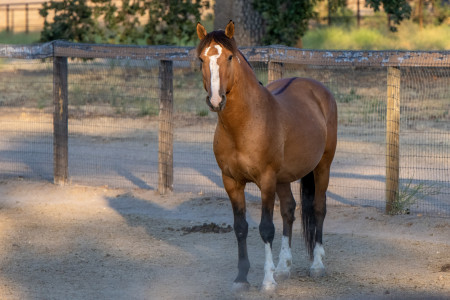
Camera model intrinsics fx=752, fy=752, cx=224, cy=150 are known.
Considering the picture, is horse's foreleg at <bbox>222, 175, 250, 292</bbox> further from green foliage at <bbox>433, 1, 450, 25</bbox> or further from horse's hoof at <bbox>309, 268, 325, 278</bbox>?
green foliage at <bbox>433, 1, 450, 25</bbox>

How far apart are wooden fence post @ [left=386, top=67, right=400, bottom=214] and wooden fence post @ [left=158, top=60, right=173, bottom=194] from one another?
9.34ft

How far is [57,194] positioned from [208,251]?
3.28m

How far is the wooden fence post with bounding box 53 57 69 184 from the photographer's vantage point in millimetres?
10453

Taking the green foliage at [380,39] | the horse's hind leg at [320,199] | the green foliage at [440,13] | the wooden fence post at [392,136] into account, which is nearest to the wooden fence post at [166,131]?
the wooden fence post at [392,136]

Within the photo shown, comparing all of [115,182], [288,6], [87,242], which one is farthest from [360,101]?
[87,242]

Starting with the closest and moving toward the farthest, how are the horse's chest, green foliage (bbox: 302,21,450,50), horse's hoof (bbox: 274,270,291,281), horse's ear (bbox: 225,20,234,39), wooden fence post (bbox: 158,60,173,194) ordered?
horse's ear (bbox: 225,20,234,39) → the horse's chest → horse's hoof (bbox: 274,270,291,281) → wooden fence post (bbox: 158,60,173,194) → green foliage (bbox: 302,21,450,50)

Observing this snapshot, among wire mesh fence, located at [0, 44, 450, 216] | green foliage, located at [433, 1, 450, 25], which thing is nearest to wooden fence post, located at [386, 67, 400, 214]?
wire mesh fence, located at [0, 44, 450, 216]

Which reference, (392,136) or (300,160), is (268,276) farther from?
(392,136)

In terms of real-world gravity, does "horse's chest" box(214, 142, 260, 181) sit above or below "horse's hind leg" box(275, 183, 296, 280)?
above

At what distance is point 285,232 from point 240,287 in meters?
0.81

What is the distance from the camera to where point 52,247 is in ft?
24.7

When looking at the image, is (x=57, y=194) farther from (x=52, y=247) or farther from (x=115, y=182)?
(x=52, y=247)

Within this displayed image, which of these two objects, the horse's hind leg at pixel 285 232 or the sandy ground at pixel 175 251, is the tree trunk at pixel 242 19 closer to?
the sandy ground at pixel 175 251

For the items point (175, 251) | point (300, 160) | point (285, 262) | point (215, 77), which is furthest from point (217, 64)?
point (175, 251)
